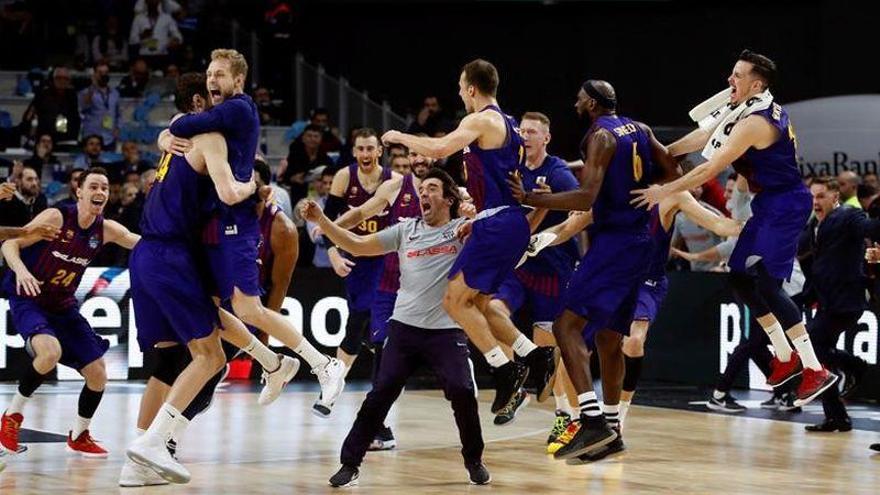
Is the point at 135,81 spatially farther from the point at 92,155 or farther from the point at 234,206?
the point at 234,206

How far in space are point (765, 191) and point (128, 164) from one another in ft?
31.7

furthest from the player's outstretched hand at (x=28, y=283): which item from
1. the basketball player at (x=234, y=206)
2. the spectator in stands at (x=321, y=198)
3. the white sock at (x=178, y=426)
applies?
the spectator in stands at (x=321, y=198)

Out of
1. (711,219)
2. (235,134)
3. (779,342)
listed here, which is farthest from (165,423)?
(711,219)

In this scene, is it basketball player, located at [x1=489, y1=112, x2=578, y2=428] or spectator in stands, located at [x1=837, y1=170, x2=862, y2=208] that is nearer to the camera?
basketball player, located at [x1=489, y1=112, x2=578, y2=428]

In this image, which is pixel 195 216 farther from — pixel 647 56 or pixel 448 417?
pixel 647 56

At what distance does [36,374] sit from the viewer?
34.9 ft

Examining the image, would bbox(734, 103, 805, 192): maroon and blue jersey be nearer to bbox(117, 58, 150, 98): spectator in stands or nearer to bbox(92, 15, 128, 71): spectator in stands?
bbox(117, 58, 150, 98): spectator in stands

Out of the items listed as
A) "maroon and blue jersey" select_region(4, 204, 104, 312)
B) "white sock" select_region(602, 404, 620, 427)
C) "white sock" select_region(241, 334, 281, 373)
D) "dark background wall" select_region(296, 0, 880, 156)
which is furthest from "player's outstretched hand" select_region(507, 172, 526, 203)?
"dark background wall" select_region(296, 0, 880, 156)

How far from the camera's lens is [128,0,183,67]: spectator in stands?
21266 millimetres

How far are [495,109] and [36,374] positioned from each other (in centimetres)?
354

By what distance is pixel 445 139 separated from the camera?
31.0ft

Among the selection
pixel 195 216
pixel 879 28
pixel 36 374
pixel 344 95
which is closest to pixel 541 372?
pixel 195 216

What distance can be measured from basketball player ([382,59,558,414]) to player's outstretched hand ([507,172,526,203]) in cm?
9

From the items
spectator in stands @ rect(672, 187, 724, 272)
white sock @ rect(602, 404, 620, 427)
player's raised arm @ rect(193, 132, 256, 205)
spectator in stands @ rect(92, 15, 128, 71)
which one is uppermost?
spectator in stands @ rect(92, 15, 128, 71)
